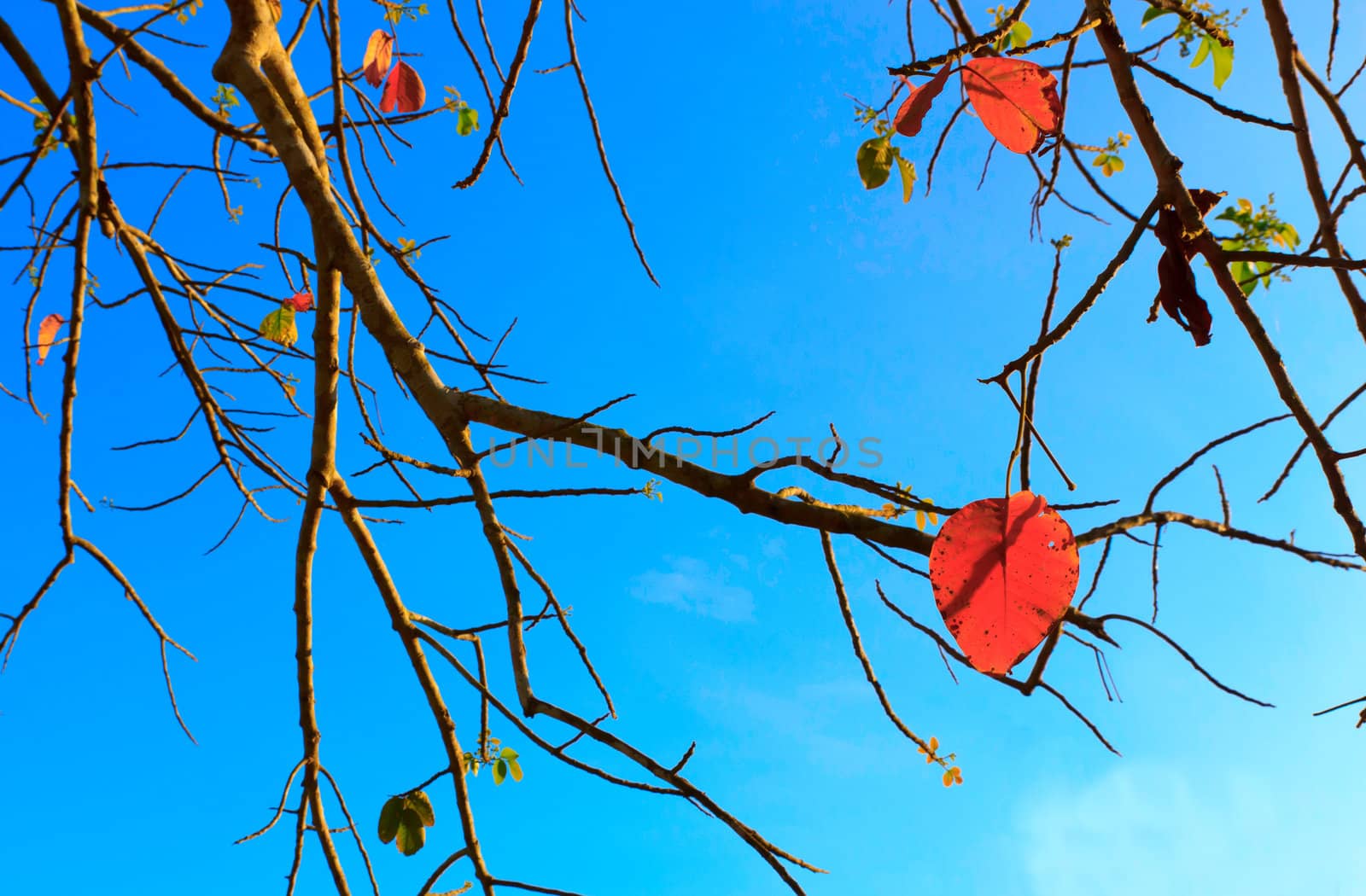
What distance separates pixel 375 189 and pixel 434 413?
706mm

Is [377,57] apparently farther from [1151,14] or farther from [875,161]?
[1151,14]

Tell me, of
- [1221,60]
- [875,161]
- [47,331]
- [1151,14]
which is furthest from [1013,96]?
[47,331]

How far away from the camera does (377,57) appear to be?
1.72m

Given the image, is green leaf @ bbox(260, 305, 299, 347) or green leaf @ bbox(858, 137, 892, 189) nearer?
green leaf @ bbox(858, 137, 892, 189)

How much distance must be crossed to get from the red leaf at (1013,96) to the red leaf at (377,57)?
3.88 feet

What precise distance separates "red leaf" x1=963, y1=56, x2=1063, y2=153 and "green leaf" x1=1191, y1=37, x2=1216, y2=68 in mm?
342

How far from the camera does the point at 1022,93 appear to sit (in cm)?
107

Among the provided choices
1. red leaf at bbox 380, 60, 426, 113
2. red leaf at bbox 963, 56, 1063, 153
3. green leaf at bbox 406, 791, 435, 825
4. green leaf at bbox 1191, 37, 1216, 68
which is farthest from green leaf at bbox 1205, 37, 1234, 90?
green leaf at bbox 406, 791, 435, 825

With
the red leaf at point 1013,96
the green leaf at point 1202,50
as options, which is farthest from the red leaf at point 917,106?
the green leaf at point 1202,50

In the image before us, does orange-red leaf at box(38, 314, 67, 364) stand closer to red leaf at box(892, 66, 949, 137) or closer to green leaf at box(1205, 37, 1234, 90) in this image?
red leaf at box(892, 66, 949, 137)

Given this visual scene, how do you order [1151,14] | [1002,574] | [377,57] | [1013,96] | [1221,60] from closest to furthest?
[1002,574], [1013,96], [1221,60], [1151,14], [377,57]

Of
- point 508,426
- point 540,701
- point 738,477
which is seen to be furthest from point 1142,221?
point 540,701

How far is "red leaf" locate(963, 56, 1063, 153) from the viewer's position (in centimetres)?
105

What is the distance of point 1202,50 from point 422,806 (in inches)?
62.4
